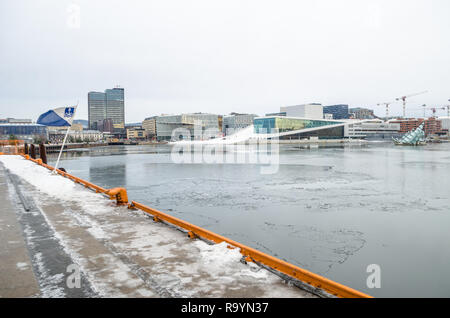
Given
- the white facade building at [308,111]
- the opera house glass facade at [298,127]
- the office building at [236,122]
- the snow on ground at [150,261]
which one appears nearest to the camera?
the snow on ground at [150,261]

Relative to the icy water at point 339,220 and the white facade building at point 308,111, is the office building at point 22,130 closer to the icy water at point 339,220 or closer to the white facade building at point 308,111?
the white facade building at point 308,111

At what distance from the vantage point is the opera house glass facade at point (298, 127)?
371 ft

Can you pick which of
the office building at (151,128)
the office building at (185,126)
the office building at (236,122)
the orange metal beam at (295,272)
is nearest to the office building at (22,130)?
the office building at (151,128)

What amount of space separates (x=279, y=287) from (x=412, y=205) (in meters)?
10.1

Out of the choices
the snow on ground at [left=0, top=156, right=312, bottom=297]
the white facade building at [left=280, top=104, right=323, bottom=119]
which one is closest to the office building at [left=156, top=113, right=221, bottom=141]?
the white facade building at [left=280, top=104, right=323, bottom=119]

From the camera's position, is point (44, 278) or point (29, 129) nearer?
point (44, 278)

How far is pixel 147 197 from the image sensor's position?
45.9ft

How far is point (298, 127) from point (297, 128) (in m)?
0.77

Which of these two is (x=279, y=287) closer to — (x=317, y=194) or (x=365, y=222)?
(x=365, y=222)

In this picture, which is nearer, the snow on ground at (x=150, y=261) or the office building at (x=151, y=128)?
the snow on ground at (x=150, y=261)

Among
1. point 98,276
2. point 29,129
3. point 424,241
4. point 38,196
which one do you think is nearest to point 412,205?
point 424,241

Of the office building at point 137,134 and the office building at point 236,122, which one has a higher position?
the office building at point 236,122

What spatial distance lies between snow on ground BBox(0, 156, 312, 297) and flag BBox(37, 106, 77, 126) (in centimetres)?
870
